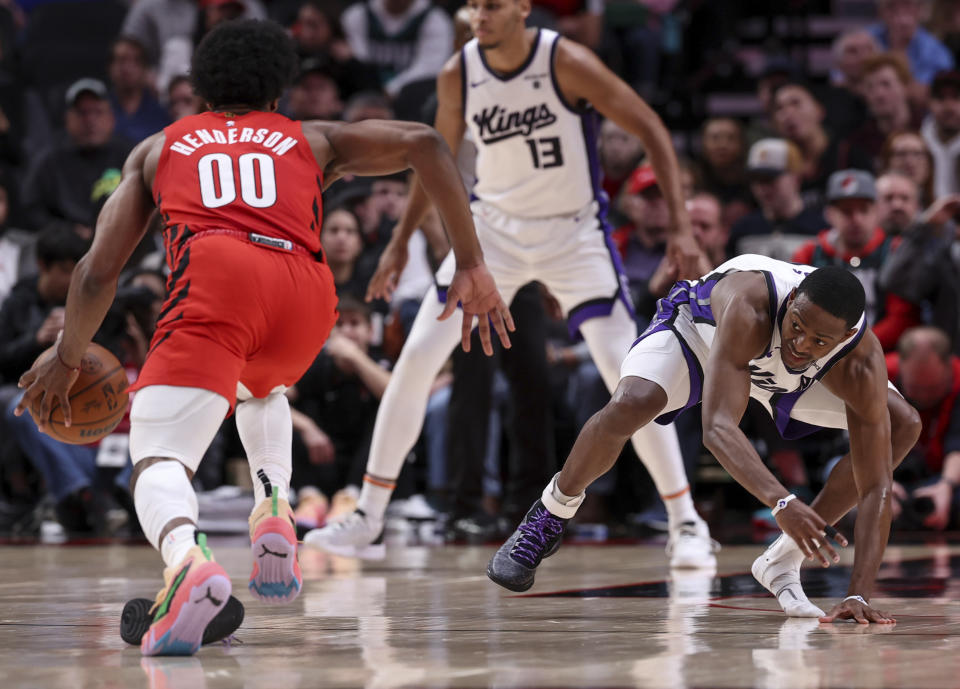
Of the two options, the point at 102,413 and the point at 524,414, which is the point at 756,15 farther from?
the point at 102,413

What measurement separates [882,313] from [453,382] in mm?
2356

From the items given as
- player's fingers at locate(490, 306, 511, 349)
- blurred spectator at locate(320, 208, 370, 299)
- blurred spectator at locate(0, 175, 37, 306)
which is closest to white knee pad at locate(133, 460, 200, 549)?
player's fingers at locate(490, 306, 511, 349)

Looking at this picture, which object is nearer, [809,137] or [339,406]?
[339,406]

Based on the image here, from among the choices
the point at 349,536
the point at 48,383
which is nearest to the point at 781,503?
the point at 48,383

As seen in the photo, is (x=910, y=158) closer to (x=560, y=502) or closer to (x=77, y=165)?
(x=560, y=502)

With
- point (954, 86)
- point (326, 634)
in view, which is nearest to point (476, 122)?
point (326, 634)

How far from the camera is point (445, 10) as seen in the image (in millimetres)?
10516

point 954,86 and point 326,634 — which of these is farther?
point 954,86

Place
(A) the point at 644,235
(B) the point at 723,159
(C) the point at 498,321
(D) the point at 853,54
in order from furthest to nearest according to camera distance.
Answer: (D) the point at 853,54 < (B) the point at 723,159 < (A) the point at 644,235 < (C) the point at 498,321

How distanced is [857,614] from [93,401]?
198 cm

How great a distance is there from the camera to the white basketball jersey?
5133 mm

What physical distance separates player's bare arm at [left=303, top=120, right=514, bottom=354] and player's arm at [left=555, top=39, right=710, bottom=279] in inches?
63.9

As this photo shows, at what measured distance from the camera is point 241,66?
11.0 ft

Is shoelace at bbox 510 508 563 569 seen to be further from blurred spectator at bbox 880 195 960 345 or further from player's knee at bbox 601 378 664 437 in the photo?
blurred spectator at bbox 880 195 960 345
